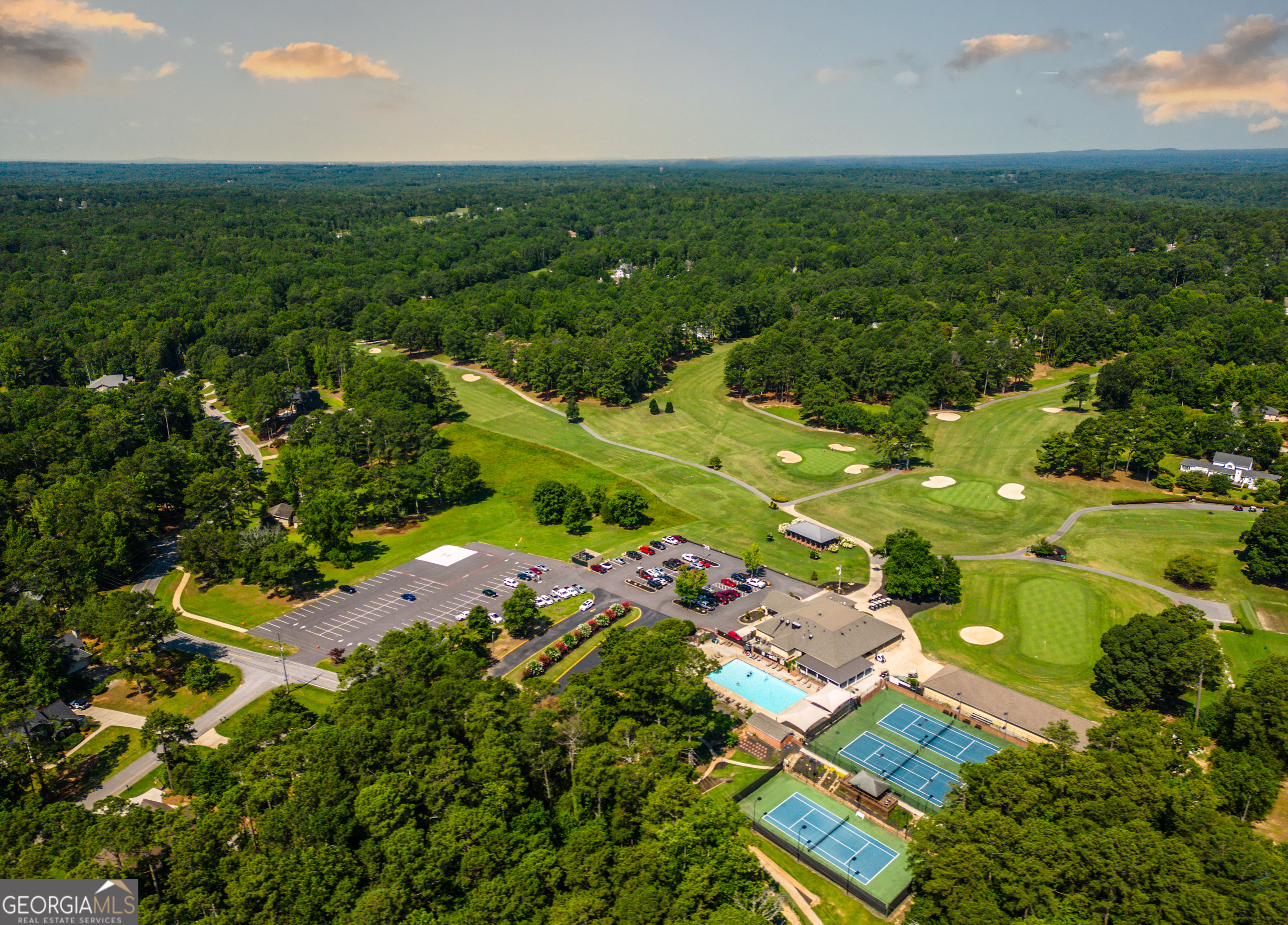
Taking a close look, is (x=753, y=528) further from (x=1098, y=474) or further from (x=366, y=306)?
(x=366, y=306)

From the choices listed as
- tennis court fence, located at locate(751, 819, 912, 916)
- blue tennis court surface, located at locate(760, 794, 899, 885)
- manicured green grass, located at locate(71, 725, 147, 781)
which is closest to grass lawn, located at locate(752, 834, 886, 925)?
tennis court fence, located at locate(751, 819, 912, 916)

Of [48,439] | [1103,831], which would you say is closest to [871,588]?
[1103,831]

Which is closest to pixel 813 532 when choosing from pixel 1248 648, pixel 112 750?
pixel 1248 648

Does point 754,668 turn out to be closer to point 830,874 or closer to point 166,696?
point 830,874

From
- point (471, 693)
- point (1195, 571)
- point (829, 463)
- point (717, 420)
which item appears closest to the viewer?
point (471, 693)

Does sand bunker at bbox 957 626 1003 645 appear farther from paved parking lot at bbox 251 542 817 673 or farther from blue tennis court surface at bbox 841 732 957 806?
blue tennis court surface at bbox 841 732 957 806

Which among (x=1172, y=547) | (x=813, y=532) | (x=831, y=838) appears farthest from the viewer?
(x=813, y=532)
